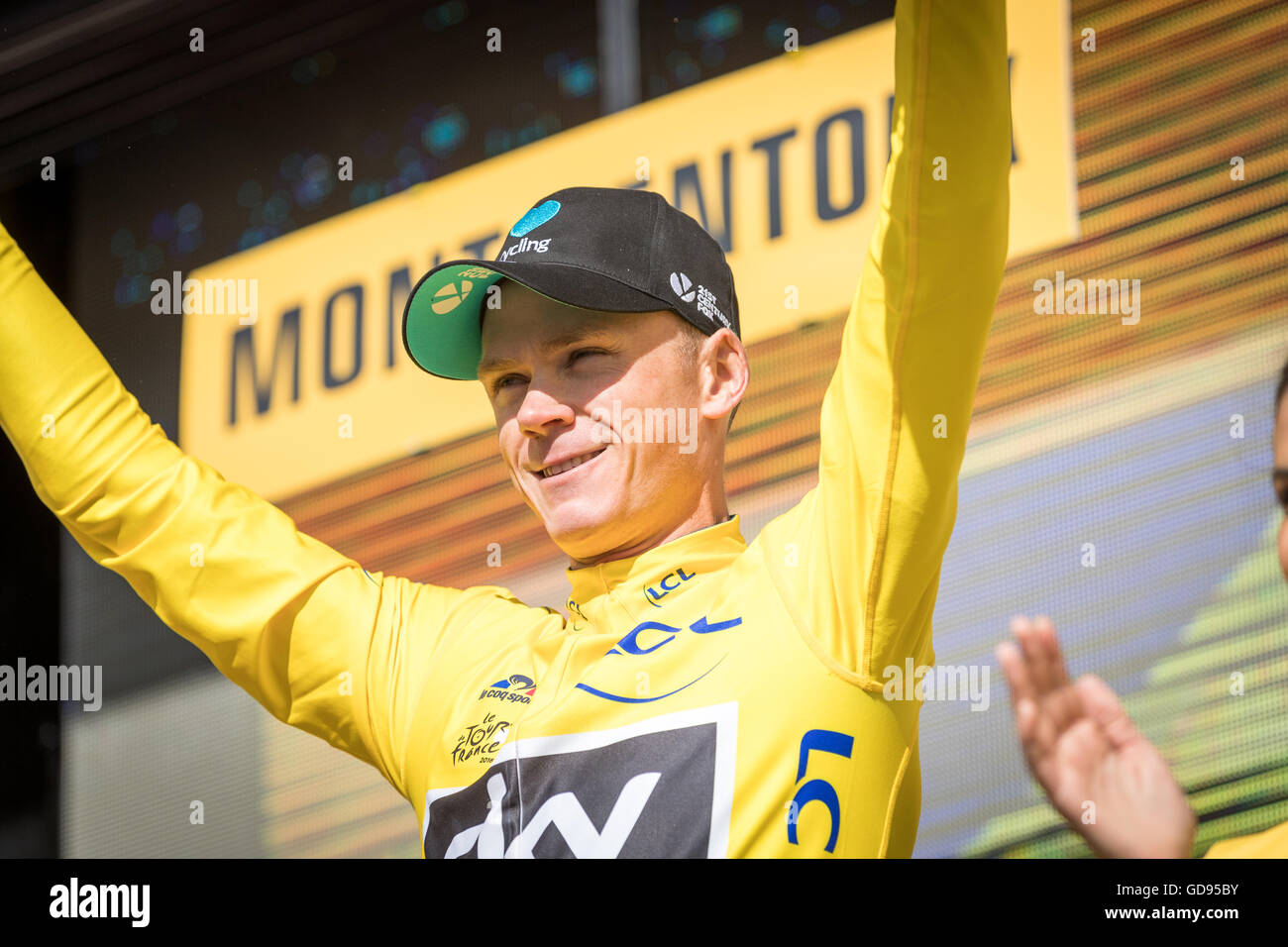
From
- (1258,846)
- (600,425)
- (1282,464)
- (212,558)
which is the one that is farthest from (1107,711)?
(212,558)

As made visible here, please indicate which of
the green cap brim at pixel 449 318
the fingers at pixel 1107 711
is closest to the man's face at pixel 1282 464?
the fingers at pixel 1107 711

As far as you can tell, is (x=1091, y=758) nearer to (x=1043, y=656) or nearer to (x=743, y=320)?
(x=1043, y=656)

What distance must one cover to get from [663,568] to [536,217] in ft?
1.43

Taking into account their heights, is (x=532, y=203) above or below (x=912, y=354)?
above

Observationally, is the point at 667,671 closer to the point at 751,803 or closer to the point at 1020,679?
the point at 751,803

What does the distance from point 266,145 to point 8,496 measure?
2.30 ft

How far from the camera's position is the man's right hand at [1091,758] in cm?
167

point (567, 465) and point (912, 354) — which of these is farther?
point (567, 465)

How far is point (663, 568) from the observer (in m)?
1.52

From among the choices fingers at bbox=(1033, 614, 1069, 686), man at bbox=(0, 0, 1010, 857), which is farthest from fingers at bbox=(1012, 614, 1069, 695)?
man at bbox=(0, 0, 1010, 857)

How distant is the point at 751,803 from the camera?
52.2 inches

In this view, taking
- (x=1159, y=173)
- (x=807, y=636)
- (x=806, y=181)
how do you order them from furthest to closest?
(x=806, y=181) → (x=1159, y=173) → (x=807, y=636)
